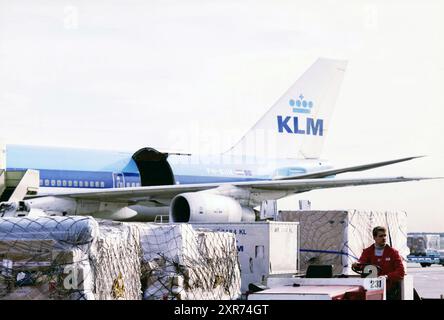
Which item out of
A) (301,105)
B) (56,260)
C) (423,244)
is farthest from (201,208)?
(423,244)

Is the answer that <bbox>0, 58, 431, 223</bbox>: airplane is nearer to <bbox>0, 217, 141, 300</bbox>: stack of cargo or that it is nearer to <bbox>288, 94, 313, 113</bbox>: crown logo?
<bbox>288, 94, 313, 113</bbox>: crown logo

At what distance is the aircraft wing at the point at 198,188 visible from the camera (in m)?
26.6

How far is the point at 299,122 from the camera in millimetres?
37594

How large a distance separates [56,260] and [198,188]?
18.8 meters

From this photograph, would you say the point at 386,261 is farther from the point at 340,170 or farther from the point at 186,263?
the point at 340,170

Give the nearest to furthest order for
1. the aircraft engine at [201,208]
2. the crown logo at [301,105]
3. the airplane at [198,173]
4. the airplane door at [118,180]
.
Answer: the aircraft engine at [201,208]
the airplane at [198,173]
the airplane door at [118,180]
the crown logo at [301,105]

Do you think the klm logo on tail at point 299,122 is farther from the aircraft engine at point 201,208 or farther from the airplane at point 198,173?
the aircraft engine at point 201,208

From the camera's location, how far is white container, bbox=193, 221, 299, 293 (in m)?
12.4

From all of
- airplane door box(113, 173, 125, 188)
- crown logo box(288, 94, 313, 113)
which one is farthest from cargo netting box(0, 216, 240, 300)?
crown logo box(288, 94, 313, 113)

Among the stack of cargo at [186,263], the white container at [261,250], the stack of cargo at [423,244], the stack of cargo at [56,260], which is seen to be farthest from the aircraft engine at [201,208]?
the stack of cargo at [423,244]

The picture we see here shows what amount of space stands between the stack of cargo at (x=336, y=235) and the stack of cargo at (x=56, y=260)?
18.4 ft

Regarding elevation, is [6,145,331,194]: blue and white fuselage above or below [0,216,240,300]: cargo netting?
above

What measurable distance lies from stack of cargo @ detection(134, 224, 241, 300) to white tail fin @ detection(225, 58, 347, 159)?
24969 mm
